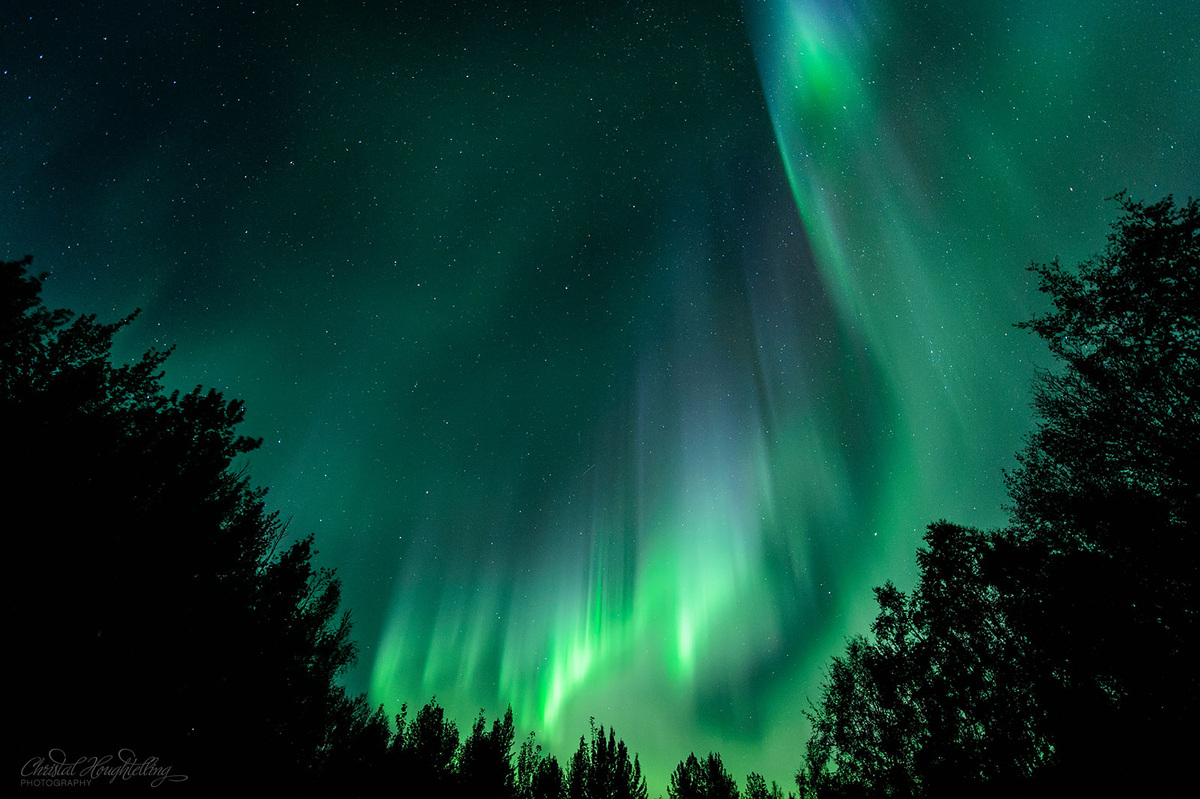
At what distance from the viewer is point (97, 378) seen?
1188cm

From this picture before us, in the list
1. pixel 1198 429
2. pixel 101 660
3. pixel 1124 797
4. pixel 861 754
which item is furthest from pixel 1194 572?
pixel 101 660

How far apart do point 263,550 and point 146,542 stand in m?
7.71

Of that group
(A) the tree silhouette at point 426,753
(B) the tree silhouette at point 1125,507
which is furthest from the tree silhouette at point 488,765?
(B) the tree silhouette at point 1125,507

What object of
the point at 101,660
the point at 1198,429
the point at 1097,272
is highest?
the point at 1097,272

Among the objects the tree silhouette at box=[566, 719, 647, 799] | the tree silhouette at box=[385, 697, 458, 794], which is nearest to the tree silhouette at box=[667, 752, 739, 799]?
the tree silhouette at box=[566, 719, 647, 799]

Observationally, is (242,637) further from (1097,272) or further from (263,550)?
(1097,272)

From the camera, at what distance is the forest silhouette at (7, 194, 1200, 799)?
30.0ft

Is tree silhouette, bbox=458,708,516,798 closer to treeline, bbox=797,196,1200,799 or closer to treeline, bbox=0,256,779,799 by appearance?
treeline, bbox=0,256,779,799

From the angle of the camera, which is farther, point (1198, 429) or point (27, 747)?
point (1198, 429)

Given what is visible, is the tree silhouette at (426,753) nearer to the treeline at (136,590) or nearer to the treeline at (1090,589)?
the treeline at (136,590)

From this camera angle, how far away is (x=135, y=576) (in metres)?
10.0

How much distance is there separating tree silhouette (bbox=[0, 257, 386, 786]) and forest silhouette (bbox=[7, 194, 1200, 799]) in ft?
0.18

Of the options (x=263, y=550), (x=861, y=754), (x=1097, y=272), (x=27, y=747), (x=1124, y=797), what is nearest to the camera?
(x=27, y=747)

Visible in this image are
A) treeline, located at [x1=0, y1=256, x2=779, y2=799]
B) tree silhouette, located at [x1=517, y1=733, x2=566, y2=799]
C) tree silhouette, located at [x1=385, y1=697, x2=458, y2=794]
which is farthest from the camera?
tree silhouette, located at [x1=517, y1=733, x2=566, y2=799]
